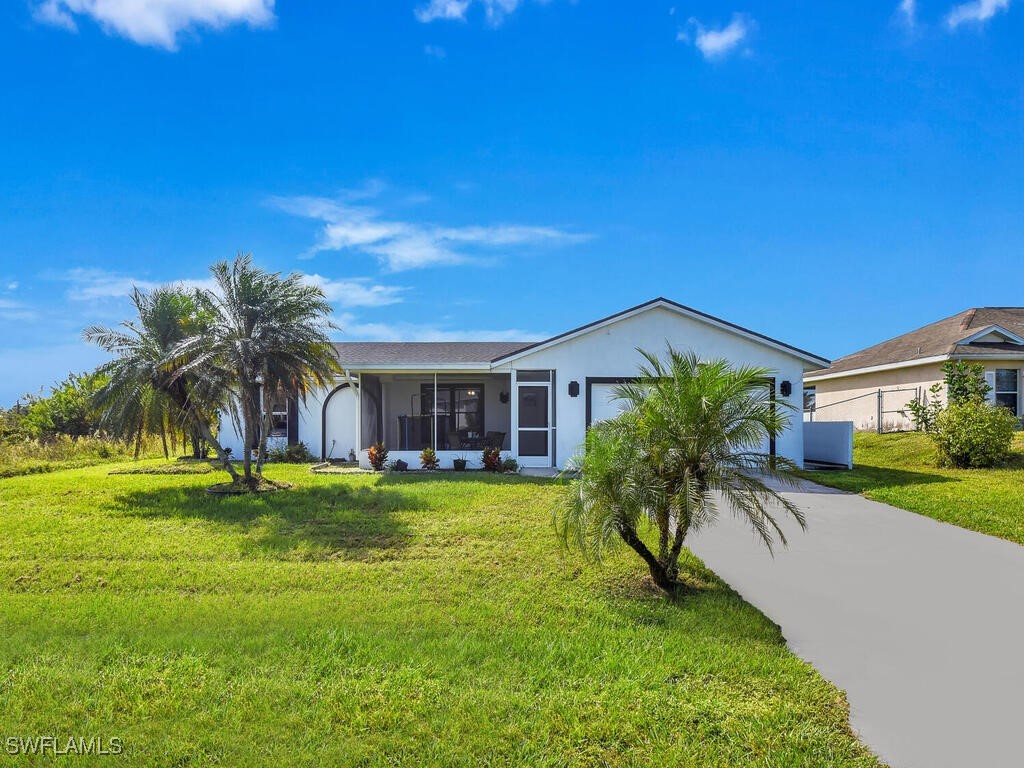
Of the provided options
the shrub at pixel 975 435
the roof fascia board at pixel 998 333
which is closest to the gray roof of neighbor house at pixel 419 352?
the shrub at pixel 975 435

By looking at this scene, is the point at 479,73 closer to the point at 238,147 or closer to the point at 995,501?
the point at 238,147

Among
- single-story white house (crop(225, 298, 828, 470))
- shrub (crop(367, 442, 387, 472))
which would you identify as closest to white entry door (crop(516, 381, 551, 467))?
single-story white house (crop(225, 298, 828, 470))

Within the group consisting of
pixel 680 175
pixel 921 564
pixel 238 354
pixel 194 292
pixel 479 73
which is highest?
pixel 479 73

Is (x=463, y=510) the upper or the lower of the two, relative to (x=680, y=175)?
lower

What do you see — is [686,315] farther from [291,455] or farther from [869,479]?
[291,455]

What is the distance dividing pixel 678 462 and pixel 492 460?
32.2 feet

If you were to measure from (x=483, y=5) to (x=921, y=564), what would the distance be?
12.3m

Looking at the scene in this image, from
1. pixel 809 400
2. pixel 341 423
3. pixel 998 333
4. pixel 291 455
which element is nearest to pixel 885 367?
pixel 998 333

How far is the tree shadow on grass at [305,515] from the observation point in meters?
7.37

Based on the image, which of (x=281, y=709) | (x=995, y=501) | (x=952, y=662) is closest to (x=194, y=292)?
(x=281, y=709)

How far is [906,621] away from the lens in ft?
16.4

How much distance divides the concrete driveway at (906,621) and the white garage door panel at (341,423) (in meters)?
13.1

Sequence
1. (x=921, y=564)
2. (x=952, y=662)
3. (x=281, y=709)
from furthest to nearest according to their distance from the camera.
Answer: (x=921, y=564)
(x=952, y=662)
(x=281, y=709)

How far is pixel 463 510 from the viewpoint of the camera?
9.60m
